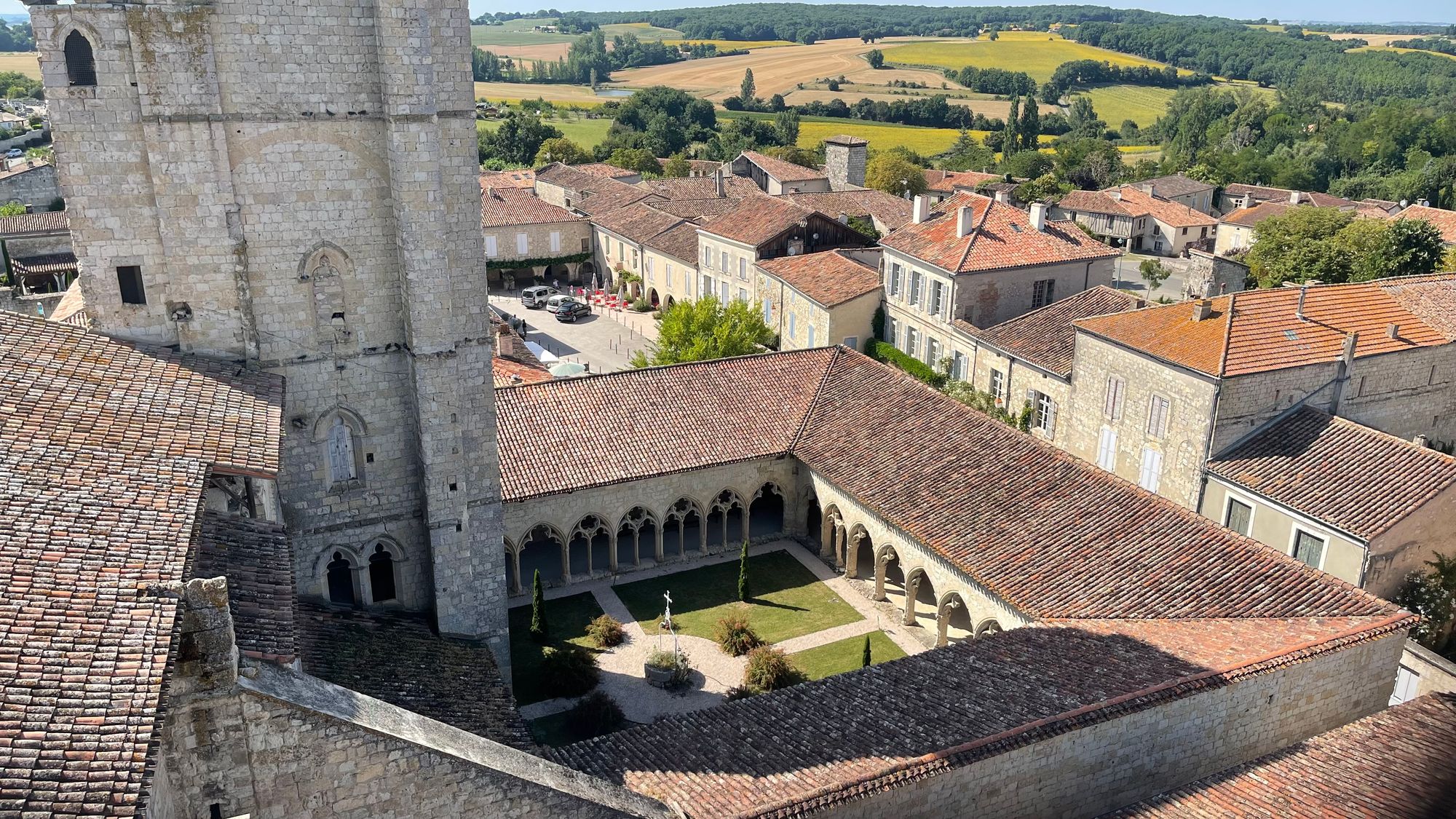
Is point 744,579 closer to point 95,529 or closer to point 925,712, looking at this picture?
point 925,712

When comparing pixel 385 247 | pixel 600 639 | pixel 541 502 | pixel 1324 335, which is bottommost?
pixel 600 639

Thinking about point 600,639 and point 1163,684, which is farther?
point 600,639

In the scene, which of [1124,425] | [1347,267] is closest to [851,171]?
[1347,267]

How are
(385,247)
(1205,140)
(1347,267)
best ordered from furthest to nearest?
(1205,140)
(1347,267)
(385,247)

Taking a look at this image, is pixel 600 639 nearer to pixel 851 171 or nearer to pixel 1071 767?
pixel 1071 767

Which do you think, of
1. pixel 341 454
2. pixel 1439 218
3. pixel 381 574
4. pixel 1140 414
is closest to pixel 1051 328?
pixel 1140 414

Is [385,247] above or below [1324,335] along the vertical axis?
above
